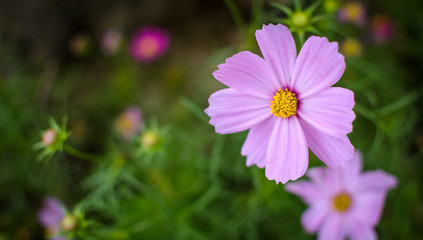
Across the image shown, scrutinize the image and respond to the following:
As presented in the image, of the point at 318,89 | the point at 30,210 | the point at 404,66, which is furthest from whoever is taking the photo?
the point at 30,210

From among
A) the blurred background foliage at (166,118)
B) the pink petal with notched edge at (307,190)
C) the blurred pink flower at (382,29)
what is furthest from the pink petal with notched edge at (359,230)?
the blurred pink flower at (382,29)

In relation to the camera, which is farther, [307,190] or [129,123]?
[129,123]

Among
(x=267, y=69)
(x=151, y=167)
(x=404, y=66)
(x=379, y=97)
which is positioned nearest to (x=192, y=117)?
(x=151, y=167)

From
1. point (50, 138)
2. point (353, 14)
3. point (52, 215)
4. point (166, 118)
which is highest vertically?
point (166, 118)

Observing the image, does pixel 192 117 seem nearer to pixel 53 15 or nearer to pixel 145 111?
pixel 145 111

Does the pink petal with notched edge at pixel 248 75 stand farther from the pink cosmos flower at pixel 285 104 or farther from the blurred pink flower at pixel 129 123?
the blurred pink flower at pixel 129 123

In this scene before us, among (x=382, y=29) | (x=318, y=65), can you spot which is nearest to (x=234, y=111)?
(x=318, y=65)

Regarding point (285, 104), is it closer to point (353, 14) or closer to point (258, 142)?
point (258, 142)
